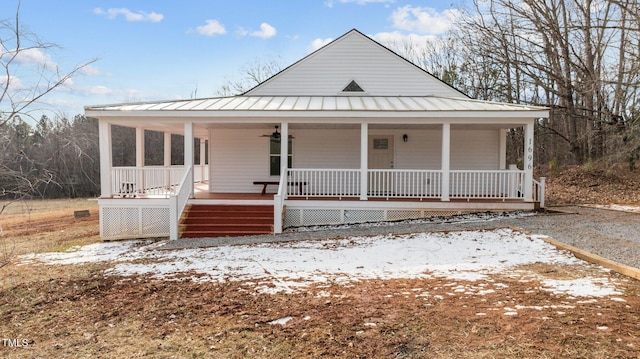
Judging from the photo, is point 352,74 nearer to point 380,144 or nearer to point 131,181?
point 380,144

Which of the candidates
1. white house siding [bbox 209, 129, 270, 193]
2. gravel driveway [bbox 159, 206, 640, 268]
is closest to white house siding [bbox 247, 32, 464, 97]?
white house siding [bbox 209, 129, 270, 193]

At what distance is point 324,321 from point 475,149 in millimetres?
11589

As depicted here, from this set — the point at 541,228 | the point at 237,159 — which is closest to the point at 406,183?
the point at 541,228

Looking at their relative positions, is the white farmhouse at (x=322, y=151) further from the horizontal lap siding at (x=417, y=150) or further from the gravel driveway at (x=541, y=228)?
the gravel driveway at (x=541, y=228)

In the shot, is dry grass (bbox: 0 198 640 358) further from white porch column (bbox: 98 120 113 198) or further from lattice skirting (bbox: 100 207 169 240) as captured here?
white porch column (bbox: 98 120 113 198)

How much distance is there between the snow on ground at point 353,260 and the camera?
6.21m

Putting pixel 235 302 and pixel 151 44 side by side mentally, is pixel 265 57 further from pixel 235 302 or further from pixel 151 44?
pixel 235 302

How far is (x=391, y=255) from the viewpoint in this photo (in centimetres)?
776

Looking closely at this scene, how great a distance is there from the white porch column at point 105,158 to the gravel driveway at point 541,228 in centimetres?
302

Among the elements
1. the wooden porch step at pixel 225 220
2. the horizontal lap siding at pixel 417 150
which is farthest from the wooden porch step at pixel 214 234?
the horizontal lap siding at pixel 417 150

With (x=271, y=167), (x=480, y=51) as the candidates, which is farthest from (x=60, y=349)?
(x=480, y=51)

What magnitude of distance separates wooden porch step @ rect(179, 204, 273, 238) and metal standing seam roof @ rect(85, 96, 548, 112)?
9.67 ft

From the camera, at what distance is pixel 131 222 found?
11.3 m

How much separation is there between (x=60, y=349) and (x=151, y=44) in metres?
22.1
